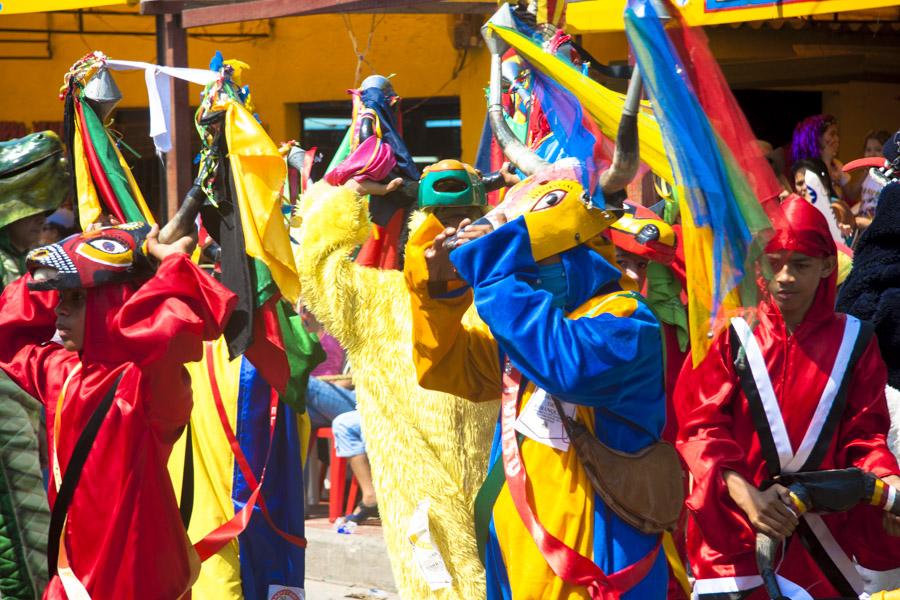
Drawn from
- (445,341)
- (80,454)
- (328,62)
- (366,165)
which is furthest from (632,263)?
(328,62)

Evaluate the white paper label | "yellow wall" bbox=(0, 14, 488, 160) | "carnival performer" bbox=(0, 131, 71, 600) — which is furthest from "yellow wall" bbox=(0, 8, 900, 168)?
the white paper label

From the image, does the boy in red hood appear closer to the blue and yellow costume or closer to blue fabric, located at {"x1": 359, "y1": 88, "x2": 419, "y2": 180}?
the blue and yellow costume

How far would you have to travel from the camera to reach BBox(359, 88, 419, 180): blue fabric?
5.82 metres

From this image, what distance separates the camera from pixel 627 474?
144 inches

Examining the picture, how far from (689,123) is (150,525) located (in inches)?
78.2

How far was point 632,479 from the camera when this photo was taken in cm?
367

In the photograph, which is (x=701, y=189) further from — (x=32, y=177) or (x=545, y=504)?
(x=32, y=177)

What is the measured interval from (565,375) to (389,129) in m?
2.67


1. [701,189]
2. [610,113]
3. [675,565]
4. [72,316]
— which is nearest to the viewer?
[701,189]

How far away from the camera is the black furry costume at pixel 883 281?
4609 millimetres

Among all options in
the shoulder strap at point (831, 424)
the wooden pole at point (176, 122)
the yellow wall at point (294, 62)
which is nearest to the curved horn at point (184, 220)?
the shoulder strap at point (831, 424)

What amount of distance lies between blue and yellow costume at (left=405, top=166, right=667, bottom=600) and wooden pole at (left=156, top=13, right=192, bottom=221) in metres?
4.11

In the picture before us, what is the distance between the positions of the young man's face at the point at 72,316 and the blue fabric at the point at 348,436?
12.2 feet

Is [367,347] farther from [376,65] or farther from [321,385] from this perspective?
[376,65]
